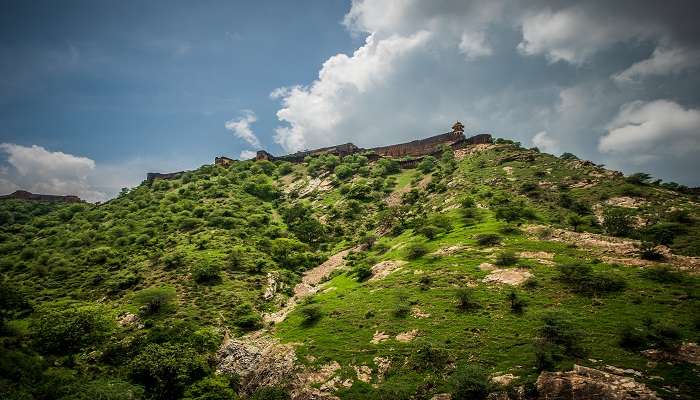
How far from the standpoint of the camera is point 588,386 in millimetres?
25375

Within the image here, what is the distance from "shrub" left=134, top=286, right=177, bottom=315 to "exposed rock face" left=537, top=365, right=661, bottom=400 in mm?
45272

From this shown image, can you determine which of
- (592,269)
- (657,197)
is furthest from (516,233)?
(657,197)

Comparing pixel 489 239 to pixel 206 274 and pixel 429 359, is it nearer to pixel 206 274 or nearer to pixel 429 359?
pixel 429 359

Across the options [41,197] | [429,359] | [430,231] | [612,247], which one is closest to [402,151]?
[430,231]

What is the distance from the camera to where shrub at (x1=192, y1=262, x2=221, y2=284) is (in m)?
58.4

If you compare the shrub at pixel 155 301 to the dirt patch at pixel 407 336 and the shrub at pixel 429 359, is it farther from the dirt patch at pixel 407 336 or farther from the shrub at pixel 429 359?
the shrub at pixel 429 359

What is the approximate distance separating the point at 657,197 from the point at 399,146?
3177 inches

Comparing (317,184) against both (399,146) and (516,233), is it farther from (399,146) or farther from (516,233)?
(516,233)

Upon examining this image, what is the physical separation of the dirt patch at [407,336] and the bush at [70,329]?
34900 millimetres

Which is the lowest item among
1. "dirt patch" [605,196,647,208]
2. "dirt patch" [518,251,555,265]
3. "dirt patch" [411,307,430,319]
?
"dirt patch" [411,307,430,319]

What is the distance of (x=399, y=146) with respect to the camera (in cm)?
13188

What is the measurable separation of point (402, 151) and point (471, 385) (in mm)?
108234

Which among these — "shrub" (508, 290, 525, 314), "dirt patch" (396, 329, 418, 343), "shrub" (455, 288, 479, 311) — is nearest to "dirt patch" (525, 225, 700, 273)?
"shrub" (508, 290, 525, 314)

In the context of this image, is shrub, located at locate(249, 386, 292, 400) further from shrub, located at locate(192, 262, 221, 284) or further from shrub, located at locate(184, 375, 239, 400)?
shrub, located at locate(192, 262, 221, 284)
